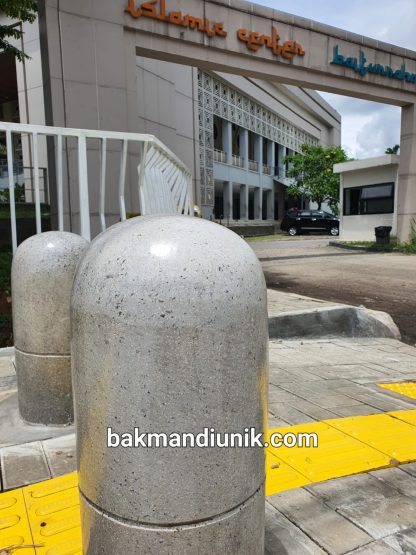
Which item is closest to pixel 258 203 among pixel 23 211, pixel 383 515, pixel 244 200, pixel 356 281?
pixel 244 200

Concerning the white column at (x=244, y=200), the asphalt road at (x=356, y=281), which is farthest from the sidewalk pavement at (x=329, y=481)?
the white column at (x=244, y=200)

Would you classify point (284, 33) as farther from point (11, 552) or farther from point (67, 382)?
point (11, 552)

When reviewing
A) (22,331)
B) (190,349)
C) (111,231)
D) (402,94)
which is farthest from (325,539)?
(402,94)

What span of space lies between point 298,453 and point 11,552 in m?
1.78

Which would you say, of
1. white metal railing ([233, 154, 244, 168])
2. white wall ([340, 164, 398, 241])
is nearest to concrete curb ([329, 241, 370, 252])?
white wall ([340, 164, 398, 241])

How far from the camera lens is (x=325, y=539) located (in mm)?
2127

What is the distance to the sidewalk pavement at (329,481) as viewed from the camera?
7.01 feet

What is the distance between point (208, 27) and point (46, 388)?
13063mm

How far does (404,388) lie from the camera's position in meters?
4.39

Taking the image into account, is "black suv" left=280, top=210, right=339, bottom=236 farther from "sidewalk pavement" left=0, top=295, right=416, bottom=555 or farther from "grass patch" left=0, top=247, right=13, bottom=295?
"grass patch" left=0, top=247, right=13, bottom=295

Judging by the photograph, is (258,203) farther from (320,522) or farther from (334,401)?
(320,522)

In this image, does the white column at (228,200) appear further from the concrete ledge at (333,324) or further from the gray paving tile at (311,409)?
the gray paving tile at (311,409)

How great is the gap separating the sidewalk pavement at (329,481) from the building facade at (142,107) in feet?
13.7

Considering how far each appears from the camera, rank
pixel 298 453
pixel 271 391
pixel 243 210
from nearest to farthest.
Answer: pixel 298 453 < pixel 271 391 < pixel 243 210
